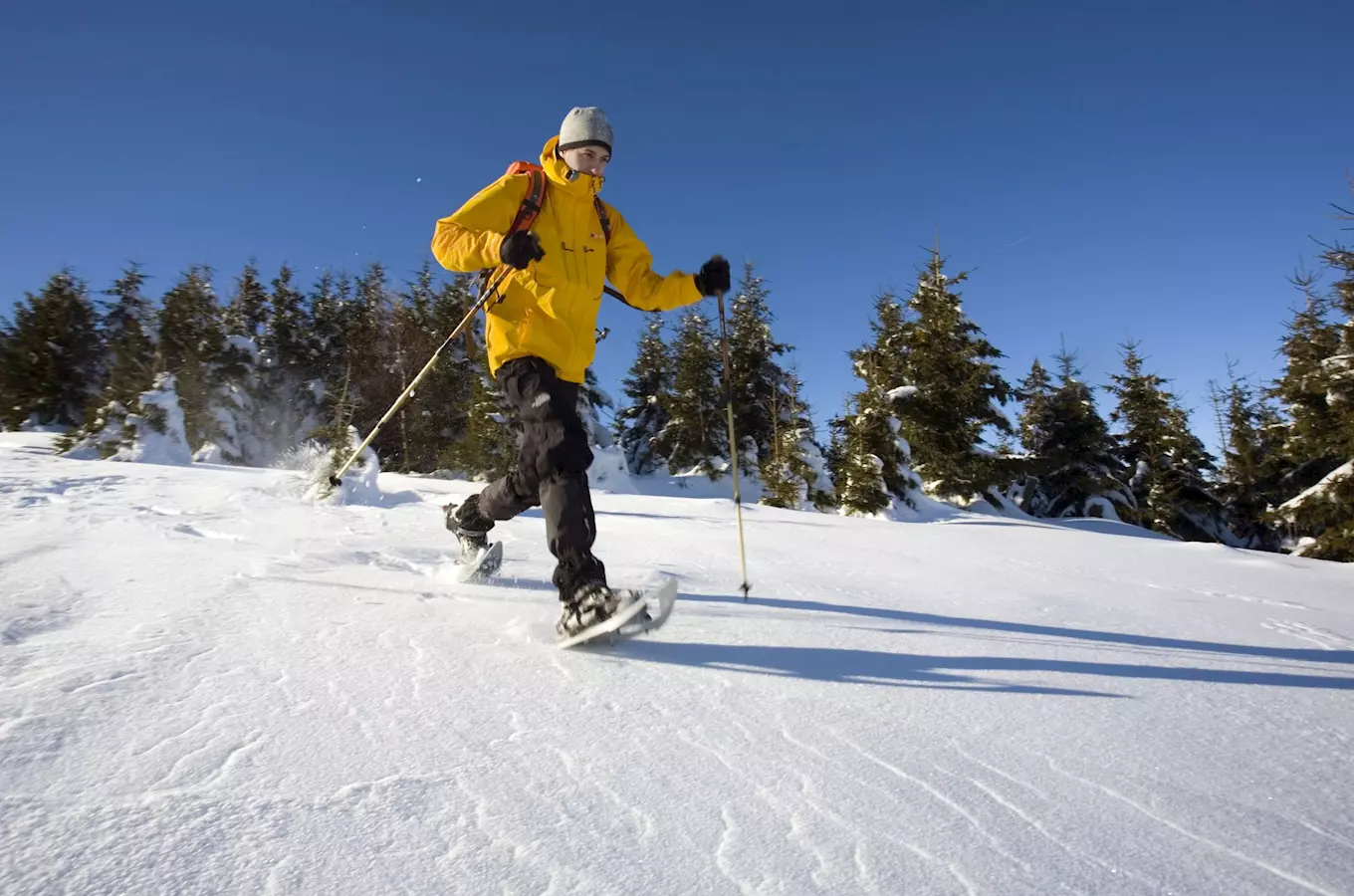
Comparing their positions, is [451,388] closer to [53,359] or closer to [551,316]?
[53,359]

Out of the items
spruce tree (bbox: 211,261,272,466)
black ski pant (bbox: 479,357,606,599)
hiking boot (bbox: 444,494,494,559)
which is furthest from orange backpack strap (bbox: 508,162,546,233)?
spruce tree (bbox: 211,261,272,466)

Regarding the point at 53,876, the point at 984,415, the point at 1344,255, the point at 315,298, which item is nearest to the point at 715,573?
the point at 53,876

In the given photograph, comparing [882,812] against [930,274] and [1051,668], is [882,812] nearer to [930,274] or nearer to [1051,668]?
[1051,668]

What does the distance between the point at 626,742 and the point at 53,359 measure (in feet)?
111

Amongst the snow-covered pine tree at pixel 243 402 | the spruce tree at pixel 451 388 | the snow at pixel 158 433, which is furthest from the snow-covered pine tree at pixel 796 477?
the snow-covered pine tree at pixel 243 402

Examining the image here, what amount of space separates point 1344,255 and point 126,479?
67.9ft

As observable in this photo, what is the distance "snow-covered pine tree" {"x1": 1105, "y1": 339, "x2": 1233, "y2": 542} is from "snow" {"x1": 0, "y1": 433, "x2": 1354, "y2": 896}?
2646cm

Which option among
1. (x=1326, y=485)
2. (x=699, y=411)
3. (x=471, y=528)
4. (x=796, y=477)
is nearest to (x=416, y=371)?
(x=699, y=411)

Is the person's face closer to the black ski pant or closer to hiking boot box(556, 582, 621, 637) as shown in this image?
the black ski pant

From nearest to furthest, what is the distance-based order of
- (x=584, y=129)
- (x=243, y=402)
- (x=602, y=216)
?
1. (x=584, y=129)
2. (x=602, y=216)
3. (x=243, y=402)

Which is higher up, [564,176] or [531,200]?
[564,176]

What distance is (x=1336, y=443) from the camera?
1352cm

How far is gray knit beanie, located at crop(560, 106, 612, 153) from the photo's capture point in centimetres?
273

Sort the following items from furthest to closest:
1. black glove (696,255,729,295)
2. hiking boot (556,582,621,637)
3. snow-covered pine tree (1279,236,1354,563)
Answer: snow-covered pine tree (1279,236,1354,563) < black glove (696,255,729,295) < hiking boot (556,582,621,637)
